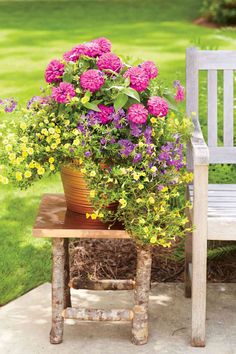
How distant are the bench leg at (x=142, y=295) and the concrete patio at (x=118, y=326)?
6cm

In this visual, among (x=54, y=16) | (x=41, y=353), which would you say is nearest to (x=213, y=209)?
(x=41, y=353)

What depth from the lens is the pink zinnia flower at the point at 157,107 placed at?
11.6 feet

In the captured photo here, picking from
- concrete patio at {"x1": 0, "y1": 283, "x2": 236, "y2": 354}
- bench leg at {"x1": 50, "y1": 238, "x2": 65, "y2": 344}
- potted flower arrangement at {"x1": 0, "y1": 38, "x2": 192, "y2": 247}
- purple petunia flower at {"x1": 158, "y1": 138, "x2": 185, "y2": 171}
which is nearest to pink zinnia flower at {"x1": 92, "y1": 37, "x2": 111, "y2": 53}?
potted flower arrangement at {"x1": 0, "y1": 38, "x2": 192, "y2": 247}

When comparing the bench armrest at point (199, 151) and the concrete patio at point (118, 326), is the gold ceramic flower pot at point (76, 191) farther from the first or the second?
the concrete patio at point (118, 326)

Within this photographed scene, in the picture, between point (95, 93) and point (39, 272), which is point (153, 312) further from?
point (95, 93)

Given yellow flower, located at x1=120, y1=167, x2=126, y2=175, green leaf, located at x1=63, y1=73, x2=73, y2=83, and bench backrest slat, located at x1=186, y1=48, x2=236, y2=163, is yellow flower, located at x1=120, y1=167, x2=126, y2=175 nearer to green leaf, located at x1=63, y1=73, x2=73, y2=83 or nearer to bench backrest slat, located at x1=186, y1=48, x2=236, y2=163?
green leaf, located at x1=63, y1=73, x2=73, y2=83

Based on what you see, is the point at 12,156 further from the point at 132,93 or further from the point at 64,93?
the point at 132,93

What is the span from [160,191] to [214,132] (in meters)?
0.95

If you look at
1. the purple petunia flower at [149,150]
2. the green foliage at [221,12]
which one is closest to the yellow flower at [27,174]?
the purple petunia flower at [149,150]

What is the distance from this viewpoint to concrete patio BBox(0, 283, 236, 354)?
3676 mm

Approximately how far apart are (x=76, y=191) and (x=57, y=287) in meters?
0.41

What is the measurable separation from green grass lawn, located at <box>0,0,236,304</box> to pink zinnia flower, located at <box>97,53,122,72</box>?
0.71 meters

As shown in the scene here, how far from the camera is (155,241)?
346 cm

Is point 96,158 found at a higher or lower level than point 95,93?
lower
